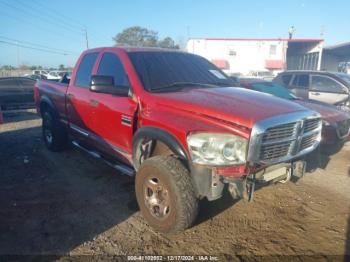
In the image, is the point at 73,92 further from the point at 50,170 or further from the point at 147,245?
the point at 147,245

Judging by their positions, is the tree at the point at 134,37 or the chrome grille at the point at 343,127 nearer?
the chrome grille at the point at 343,127

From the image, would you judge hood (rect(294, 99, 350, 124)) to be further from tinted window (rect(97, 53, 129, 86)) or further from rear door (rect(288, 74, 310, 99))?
tinted window (rect(97, 53, 129, 86))

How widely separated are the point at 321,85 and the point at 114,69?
7268mm

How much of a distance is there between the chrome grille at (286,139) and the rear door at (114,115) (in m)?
1.56

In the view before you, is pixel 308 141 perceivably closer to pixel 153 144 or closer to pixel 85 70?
pixel 153 144

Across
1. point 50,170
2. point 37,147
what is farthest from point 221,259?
point 37,147

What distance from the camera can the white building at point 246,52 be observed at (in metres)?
33.4

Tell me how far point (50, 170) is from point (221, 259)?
11.4ft

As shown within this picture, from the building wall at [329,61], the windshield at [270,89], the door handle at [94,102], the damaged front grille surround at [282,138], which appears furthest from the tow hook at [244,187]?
the building wall at [329,61]

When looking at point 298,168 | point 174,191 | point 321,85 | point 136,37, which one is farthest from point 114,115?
point 136,37

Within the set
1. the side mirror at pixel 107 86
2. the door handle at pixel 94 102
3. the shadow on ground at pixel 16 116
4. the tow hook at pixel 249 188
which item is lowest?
the shadow on ground at pixel 16 116

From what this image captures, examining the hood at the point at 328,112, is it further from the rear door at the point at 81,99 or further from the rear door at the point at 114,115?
the rear door at the point at 81,99

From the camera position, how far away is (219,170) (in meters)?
2.61

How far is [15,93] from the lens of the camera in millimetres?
11453
